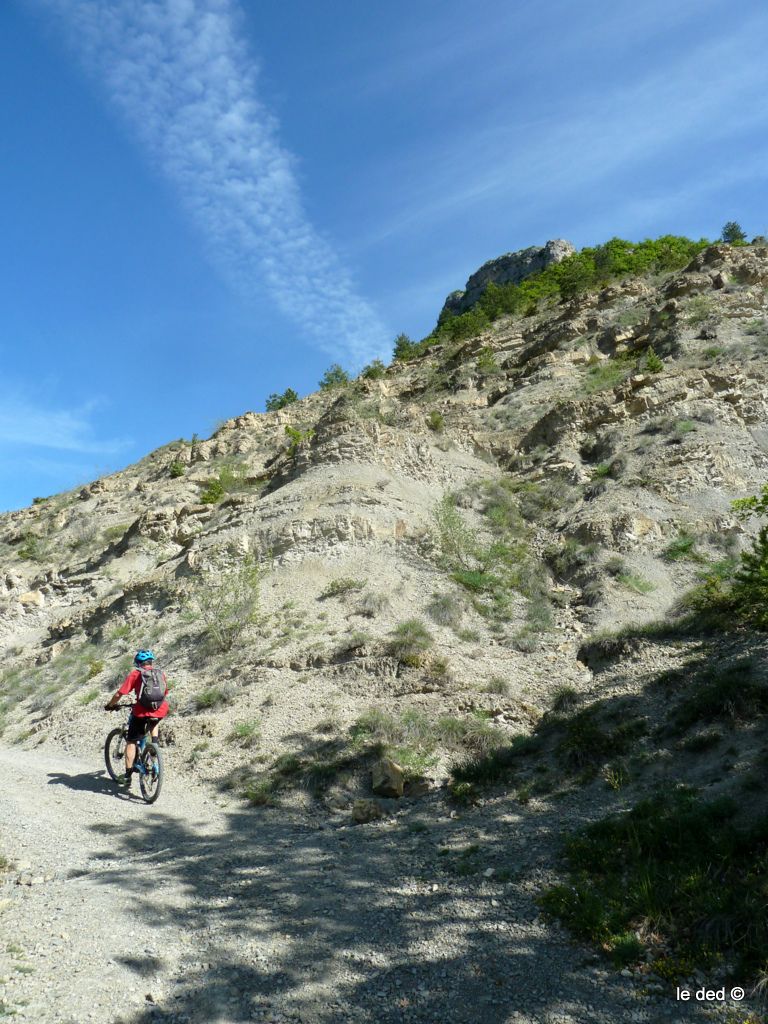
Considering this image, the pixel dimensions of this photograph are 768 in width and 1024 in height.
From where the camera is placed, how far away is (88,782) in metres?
8.39

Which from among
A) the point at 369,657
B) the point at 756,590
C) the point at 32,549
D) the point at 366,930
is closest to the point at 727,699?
the point at 756,590

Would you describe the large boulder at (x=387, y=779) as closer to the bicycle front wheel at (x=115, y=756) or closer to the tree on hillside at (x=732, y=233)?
the bicycle front wheel at (x=115, y=756)

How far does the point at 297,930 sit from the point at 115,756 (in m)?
5.23

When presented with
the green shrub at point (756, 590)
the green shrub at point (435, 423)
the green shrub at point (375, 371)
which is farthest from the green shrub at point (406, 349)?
the green shrub at point (756, 590)

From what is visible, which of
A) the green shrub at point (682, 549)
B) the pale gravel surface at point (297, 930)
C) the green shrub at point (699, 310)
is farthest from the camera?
the green shrub at point (699, 310)

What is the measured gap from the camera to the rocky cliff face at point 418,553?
10328 millimetres

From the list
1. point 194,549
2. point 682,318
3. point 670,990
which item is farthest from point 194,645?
point 682,318

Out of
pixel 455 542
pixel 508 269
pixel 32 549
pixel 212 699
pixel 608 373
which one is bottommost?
pixel 212 699

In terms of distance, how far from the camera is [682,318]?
23672 millimetres

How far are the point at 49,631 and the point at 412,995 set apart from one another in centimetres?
1543

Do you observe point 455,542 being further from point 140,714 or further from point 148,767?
point 148,767

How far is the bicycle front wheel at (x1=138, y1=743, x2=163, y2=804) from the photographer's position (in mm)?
7734

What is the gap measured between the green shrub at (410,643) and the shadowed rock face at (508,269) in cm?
4868

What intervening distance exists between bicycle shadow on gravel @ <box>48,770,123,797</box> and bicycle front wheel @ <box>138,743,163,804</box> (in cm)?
42
